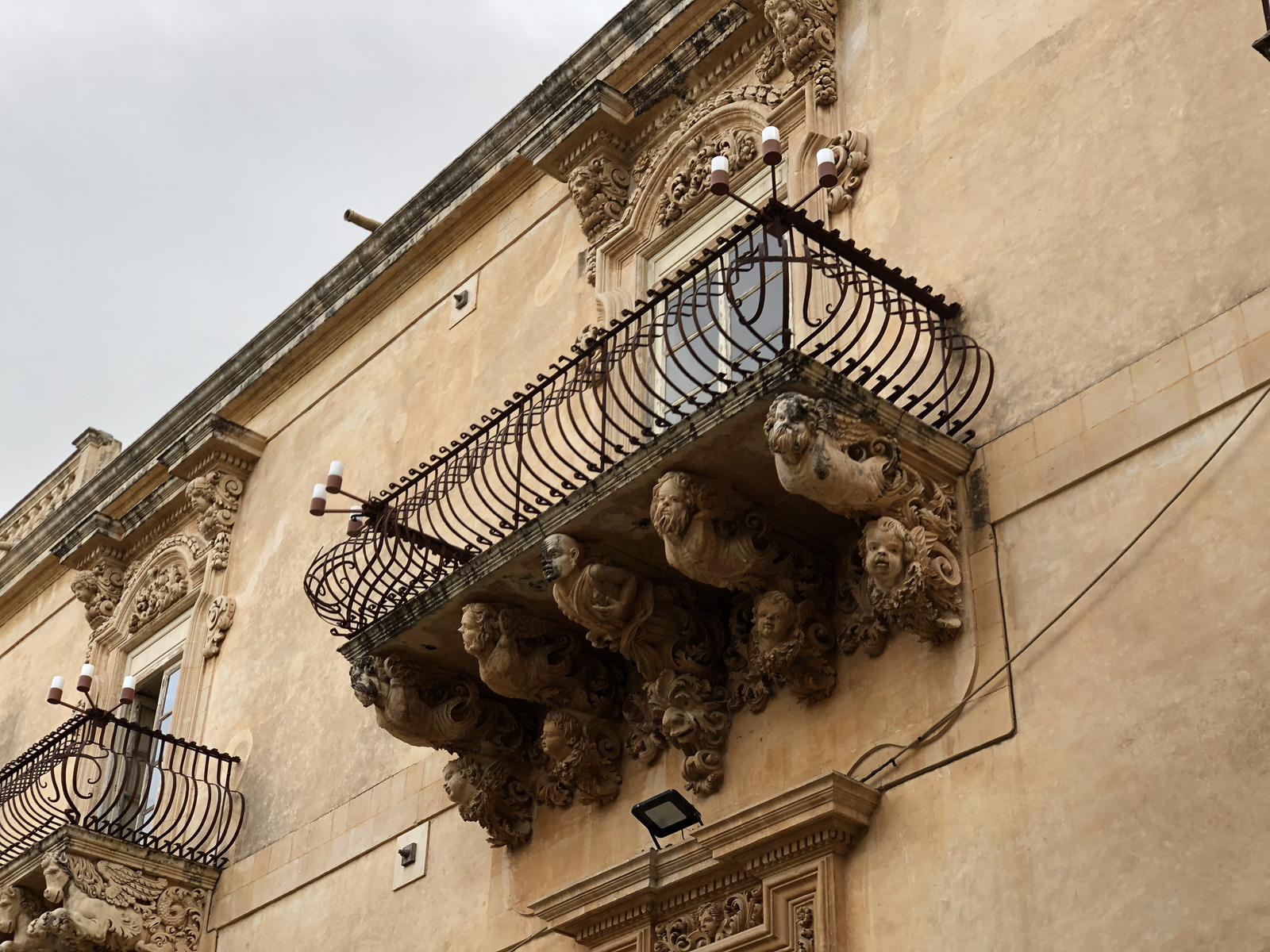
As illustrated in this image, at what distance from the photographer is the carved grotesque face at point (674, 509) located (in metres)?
7.32

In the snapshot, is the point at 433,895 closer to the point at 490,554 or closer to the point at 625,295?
the point at 490,554

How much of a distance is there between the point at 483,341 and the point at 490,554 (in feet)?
11.0

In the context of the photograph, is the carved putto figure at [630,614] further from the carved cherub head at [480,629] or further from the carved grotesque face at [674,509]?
the carved grotesque face at [674,509]

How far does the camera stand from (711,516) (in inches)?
293

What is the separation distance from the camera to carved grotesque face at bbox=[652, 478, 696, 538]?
24.0 feet

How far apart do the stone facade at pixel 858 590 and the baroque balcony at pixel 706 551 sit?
0.07 ft

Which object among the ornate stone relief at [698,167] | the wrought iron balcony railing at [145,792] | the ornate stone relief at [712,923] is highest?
the ornate stone relief at [698,167]

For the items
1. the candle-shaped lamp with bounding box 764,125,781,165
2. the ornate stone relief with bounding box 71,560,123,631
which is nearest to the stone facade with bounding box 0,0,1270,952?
the candle-shaped lamp with bounding box 764,125,781,165

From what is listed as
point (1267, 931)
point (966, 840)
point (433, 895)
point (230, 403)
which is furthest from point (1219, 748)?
point (230, 403)

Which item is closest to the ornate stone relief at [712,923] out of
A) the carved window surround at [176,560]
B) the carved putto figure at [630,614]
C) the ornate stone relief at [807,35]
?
the carved putto figure at [630,614]

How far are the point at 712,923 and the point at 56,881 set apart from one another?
16.2ft

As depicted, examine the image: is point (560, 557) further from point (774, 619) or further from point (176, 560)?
point (176, 560)

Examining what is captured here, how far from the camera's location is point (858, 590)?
24.6 ft

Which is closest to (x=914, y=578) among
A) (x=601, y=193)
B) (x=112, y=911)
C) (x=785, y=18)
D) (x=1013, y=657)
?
(x=1013, y=657)
